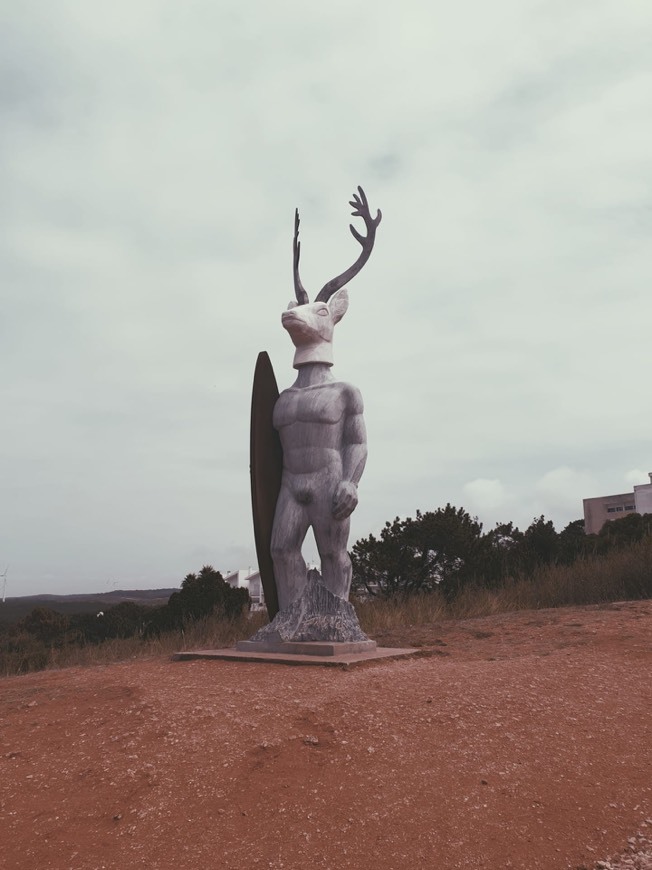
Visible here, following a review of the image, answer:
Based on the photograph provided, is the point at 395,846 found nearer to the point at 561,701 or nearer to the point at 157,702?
the point at 561,701

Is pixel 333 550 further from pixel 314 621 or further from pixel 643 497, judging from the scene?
pixel 643 497

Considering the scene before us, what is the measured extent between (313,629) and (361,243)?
3.87 meters

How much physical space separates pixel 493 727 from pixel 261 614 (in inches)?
247

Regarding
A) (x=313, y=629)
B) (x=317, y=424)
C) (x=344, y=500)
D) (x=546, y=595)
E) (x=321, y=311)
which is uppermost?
(x=321, y=311)

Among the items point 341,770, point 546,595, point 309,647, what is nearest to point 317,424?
point 309,647

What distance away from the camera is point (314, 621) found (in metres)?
6.31

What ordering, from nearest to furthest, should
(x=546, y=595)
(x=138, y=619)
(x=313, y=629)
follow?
1. (x=313, y=629)
2. (x=546, y=595)
3. (x=138, y=619)

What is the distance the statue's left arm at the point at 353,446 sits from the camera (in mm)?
6453

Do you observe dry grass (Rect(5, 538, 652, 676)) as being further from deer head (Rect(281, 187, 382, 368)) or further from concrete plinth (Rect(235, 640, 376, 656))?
deer head (Rect(281, 187, 382, 368))

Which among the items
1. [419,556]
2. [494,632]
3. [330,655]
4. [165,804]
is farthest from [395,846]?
[419,556]

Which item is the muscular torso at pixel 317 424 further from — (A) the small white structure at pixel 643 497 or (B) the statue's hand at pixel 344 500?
(A) the small white structure at pixel 643 497

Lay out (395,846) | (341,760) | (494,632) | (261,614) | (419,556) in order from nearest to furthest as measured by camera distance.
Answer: (395,846) → (341,760) → (494,632) → (261,614) → (419,556)

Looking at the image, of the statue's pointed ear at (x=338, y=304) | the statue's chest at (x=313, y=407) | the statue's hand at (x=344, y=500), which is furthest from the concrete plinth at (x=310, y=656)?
the statue's pointed ear at (x=338, y=304)

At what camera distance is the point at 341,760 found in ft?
10.9
